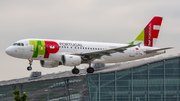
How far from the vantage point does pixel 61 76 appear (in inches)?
3344

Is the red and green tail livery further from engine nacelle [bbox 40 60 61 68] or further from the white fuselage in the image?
engine nacelle [bbox 40 60 61 68]

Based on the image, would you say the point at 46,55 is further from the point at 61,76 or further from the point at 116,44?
the point at 61,76

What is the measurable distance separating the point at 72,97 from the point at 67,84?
133 inches

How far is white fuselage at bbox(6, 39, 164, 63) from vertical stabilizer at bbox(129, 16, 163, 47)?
464 centimetres

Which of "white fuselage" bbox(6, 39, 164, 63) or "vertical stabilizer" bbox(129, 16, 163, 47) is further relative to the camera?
"vertical stabilizer" bbox(129, 16, 163, 47)

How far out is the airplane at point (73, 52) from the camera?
58719mm

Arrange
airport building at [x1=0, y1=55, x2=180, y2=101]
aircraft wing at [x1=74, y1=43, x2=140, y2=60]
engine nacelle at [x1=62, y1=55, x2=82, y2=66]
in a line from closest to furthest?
1. engine nacelle at [x1=62, y1=55, x2=82, y2=66]
2. aircraft wing at [x1=74, y1=43, x2=140, y2=60]
3. airport building at [x1=0, y1=55, x2=180, y2=101]

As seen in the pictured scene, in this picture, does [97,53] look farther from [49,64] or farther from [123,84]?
[123,84]

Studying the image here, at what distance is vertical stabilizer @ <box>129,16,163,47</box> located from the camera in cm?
7006

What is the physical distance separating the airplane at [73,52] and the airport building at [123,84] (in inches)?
461

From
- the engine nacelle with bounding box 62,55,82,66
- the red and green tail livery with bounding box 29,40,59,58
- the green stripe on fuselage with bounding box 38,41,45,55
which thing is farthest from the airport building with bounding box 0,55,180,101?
the green stripe on fuselage with bounding box 38,41,45,55

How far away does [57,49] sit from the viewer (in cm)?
6006

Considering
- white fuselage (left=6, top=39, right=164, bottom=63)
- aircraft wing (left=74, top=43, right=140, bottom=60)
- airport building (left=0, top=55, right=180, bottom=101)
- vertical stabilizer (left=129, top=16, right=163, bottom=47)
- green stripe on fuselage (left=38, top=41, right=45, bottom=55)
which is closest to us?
white fuselage (left=6, top=39, right=164, bottom=63)

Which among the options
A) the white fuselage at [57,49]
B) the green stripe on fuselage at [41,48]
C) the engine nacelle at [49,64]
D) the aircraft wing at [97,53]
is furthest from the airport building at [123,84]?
the green stripe on fuselage at [41,48]
